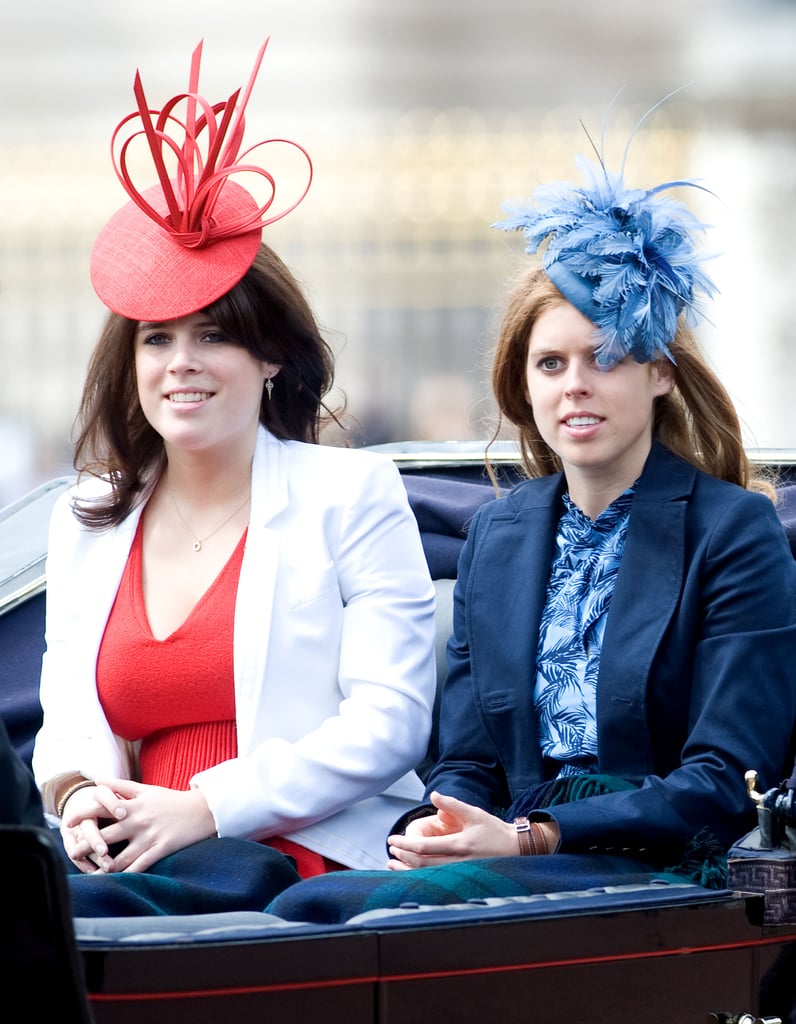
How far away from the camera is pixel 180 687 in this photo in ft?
7.52

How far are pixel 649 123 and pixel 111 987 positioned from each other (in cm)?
821

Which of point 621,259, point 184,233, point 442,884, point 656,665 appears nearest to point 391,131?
point 184,233

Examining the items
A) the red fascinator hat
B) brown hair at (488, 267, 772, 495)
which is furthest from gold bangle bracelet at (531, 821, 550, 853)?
the red fascinator hat

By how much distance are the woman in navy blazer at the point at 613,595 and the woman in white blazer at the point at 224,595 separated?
0.41 ft

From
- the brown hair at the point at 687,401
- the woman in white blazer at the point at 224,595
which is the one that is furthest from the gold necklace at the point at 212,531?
the brown hair at the point at 687,401

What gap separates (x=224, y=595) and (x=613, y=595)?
1.82ft

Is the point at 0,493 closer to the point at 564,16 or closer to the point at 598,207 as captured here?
the point at 564,16

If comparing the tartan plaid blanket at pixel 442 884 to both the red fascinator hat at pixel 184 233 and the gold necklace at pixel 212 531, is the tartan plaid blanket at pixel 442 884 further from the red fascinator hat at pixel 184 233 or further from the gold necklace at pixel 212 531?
the red fascinator hat at pixel 184 233

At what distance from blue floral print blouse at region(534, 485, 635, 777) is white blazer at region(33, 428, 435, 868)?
0.19 m

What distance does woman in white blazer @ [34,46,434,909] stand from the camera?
2.24 metres

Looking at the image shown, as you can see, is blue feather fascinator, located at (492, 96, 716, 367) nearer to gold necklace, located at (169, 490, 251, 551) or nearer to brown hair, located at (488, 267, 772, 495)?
brown hair, located at (488, 267, 772, 495)

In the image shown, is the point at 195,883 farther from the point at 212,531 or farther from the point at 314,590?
the point at 212,531

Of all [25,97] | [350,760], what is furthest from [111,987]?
[25,97]

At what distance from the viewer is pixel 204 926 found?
1.77 m
